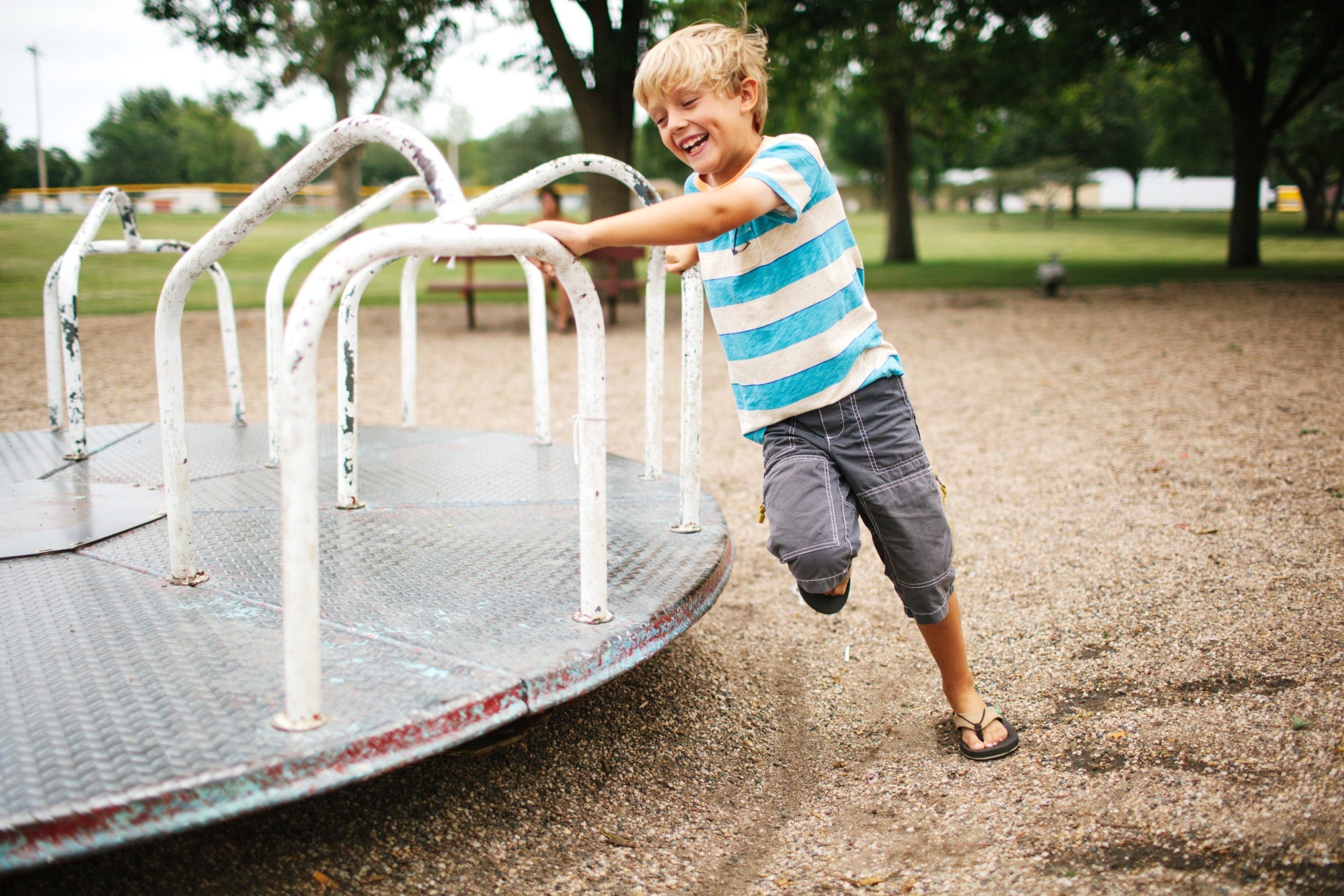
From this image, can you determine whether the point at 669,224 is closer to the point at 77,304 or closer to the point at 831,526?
the point at 831,526

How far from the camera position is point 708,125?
1.75m

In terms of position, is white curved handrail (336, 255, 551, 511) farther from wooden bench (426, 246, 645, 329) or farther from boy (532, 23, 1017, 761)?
wooden bench (426, 246, 645, 329)

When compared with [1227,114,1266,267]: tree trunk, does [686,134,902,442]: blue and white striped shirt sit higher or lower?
lower

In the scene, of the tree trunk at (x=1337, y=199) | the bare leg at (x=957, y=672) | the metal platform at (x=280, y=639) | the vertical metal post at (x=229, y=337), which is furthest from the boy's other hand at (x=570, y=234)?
the tree trunk at (x=1337, y=199)

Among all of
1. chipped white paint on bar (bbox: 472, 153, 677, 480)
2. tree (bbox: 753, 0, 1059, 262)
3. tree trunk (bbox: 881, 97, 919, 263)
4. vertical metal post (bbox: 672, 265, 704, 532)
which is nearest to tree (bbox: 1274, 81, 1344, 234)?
tree trunk (bbox: 881, 97, 919, 263)

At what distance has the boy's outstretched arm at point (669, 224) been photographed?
1456mm

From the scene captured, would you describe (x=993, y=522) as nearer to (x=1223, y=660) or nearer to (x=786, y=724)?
(x=1223, y=660)

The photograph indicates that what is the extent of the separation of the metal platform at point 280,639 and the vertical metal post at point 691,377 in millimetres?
171

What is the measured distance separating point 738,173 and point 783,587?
1.61 metres

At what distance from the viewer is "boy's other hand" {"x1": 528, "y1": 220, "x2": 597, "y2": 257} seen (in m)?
1.48

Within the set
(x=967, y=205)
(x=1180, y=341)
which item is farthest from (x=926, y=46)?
(x=967, y=205)

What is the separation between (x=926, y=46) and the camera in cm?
1250

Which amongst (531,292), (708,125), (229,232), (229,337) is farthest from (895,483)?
(229,337)

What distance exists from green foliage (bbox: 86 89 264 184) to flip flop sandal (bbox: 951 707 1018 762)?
770 inches
